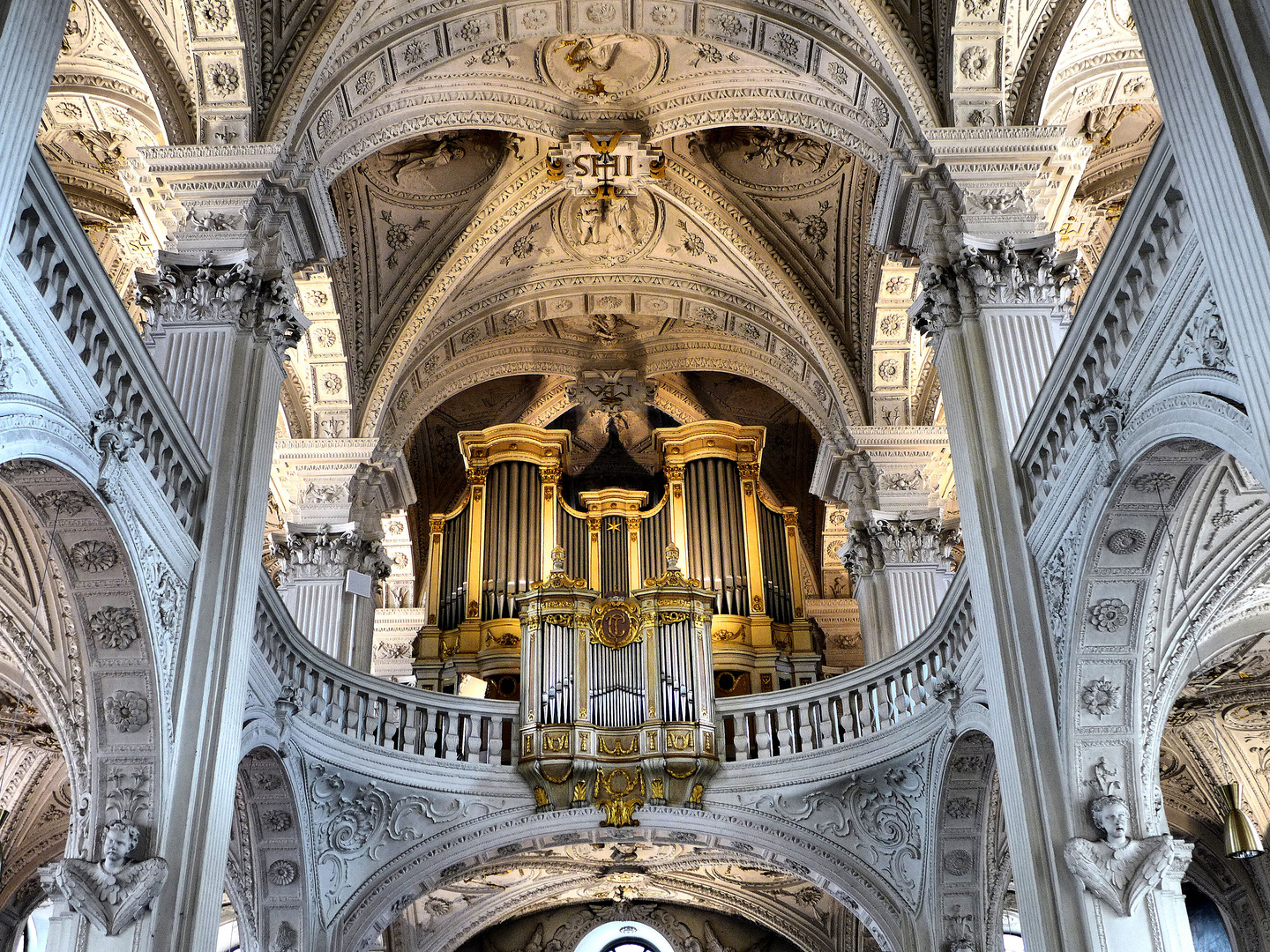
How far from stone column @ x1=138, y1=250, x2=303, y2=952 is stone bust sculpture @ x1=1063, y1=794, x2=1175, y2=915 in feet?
19.8

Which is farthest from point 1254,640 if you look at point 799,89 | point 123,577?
point 123,577

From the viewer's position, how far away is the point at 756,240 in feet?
57.7

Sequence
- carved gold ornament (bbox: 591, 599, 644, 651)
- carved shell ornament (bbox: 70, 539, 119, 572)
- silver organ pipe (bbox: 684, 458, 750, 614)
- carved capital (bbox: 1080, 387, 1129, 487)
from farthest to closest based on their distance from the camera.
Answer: silver organ pipe (bbox: 684, 458, 750, 614) → carved gold ornament (bbox: 591, 599, 644, 651) → carved shell ornament (bbox: 70, 539, 119, 572) → carved capital (bbox: 1080, 387, 1129, 487)

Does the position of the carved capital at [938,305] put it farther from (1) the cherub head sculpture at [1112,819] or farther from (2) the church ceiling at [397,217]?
(2) the church ceiling at [397,217]

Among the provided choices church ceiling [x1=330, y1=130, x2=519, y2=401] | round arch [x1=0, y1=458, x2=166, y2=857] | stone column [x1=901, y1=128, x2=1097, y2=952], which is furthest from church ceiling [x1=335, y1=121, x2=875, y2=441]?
round arch [x1=0, y1=458, x2=166, y2=857]

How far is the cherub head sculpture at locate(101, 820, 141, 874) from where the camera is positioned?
9078 mm

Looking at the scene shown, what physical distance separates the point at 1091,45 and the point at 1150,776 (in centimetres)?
745

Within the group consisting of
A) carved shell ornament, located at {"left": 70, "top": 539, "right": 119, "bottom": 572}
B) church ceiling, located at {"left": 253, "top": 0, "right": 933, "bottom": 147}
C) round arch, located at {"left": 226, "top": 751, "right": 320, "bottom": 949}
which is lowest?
round arch, located at {"left": 226, "top": 751, "right": 320, "bottom": 949}

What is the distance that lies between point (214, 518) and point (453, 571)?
9768 mm

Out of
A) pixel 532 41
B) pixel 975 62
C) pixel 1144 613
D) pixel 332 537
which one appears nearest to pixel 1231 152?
pixel 1144 613

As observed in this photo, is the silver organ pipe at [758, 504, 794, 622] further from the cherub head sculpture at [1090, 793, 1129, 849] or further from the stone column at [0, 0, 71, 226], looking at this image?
the stone column at [0, 0, 71, 226]

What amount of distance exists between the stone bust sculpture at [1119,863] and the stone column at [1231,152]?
3.45 meters

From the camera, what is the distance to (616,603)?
15633mm

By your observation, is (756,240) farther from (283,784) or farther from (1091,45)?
(283,784)
